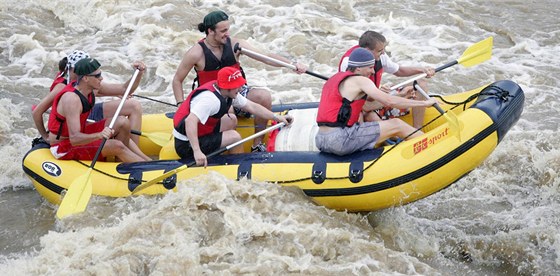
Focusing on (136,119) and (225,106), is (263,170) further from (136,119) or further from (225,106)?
(136,119)

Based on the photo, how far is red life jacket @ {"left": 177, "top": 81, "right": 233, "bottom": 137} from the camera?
525cm

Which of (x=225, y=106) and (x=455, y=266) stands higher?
(x=225, y=106)

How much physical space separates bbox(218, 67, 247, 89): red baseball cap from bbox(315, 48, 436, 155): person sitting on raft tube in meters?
0.66

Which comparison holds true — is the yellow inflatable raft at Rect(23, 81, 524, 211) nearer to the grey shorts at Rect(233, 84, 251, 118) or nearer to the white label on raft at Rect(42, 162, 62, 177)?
the white label on raft at Rect(42, 162, 62, 177)

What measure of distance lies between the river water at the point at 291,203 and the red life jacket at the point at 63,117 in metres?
0.60

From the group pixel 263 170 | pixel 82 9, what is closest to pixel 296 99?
pixel 263 170

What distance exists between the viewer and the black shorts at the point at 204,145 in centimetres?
544

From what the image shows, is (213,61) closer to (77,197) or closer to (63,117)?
(63,117)

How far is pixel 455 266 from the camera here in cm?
503

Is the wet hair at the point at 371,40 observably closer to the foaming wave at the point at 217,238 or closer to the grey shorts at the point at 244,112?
the grey shorts at the point at 244,112

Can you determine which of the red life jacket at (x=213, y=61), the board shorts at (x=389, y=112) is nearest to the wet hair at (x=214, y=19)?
the red life jacket at (x=213, y=61)

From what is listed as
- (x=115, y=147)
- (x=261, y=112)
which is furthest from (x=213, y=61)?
(x=115, y=147)

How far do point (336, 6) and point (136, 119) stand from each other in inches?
262

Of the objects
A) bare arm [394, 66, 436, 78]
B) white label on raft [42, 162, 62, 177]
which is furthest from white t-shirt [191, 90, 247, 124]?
bare arm [394, 66, 436, 78]
